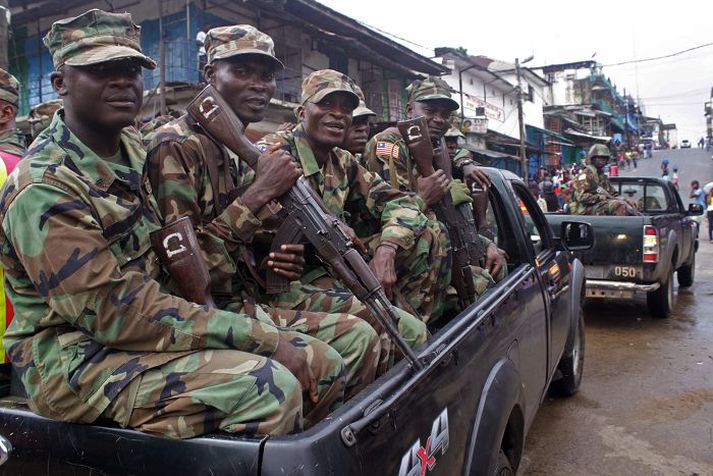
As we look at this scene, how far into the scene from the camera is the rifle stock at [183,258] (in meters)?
1.61

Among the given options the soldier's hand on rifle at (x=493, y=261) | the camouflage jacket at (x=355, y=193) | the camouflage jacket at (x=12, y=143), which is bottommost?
the soldier's hand on rifle at (x=493, y=261)

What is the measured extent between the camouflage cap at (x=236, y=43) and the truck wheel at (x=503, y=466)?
1732 mm

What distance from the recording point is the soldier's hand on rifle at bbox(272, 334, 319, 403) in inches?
62.1

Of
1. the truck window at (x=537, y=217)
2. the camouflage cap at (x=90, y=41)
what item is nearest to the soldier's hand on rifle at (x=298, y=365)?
the camouflage cap at (x=90, y=41)

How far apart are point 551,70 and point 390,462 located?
4636cm

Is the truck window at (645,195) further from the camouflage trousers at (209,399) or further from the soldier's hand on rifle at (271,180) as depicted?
the camouflage trousers at (209,399)

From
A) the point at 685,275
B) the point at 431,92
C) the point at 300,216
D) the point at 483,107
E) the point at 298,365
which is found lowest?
the point at 685,275

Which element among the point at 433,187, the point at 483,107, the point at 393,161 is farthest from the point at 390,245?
the point at 483,107

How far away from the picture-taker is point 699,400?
13.1 ft

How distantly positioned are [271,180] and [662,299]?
5731 millimetres

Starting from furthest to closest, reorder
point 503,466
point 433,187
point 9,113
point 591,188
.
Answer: point 591,188, point 433,187, point 9,113, point 503,466

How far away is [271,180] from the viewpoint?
1858 mm

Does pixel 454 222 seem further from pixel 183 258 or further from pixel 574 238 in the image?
pixel 183 258

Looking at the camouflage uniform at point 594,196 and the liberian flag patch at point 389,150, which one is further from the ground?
the liberian flag patch at point 389,150
